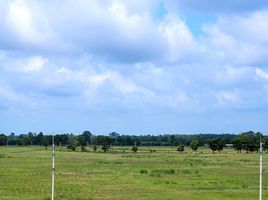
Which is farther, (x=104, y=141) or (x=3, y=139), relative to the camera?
(x=3, y=139)

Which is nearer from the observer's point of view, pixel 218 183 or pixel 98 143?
pixel 218 183

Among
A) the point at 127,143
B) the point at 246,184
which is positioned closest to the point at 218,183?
the point at 246,184

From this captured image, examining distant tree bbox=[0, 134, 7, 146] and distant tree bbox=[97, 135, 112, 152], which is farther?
distant tree bbox=[0, 134, 7, 146]

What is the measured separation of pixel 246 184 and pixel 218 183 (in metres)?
2.22

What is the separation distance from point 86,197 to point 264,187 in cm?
1423

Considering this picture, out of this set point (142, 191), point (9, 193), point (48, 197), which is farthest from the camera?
point (142, 191)

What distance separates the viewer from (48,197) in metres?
30.8

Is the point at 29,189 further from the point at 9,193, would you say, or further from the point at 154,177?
the point at 154,177

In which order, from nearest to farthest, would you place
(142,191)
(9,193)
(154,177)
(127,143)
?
(9,193) < (142,191) < (154,177) < (127,143)

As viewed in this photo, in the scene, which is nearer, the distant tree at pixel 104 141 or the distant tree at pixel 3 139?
the distant tree at pixel 104 141

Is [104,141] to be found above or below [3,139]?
above

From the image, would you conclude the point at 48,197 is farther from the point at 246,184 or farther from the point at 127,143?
the point at 127,143

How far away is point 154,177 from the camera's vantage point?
4844 centimetres

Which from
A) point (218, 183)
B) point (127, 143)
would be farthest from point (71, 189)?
point (127, 143)
